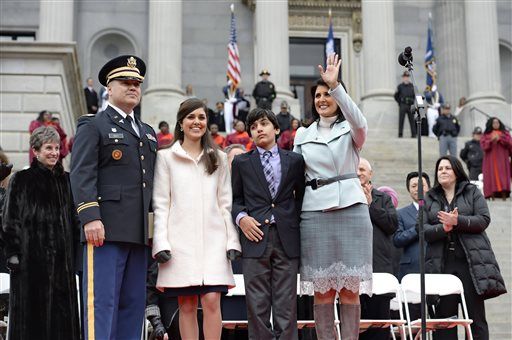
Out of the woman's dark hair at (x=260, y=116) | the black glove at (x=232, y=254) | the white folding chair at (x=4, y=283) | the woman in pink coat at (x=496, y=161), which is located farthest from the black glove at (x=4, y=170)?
the woman in pink coat at (x=496, y=161)

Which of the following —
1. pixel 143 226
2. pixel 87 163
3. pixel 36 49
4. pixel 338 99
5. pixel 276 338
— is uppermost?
pixel 36 49

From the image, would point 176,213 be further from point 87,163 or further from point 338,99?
point 338,99

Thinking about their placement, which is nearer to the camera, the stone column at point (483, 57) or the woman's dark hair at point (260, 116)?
the woman's dark hair at point (260, 116)

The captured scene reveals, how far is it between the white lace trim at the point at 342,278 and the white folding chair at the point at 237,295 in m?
1.47

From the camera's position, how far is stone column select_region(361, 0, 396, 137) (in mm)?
29406

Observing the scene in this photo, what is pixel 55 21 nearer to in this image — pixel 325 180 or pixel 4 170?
pixel 4 170

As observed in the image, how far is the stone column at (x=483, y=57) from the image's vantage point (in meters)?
30.9

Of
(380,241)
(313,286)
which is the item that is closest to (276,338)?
(313,286)

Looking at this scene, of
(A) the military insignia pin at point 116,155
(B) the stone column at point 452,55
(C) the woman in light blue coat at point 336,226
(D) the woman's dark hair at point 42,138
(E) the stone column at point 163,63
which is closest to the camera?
(A) the military insignia pin at point 116,155

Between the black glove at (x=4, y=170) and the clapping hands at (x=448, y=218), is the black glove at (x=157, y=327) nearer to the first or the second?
the black glove at (x=4, y=170)

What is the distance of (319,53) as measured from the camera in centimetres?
3569

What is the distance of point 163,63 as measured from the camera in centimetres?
2964

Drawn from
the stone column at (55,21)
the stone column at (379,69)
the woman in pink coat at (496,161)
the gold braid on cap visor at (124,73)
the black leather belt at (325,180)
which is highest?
the stone column at (55,21)

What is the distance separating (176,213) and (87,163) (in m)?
0.89
